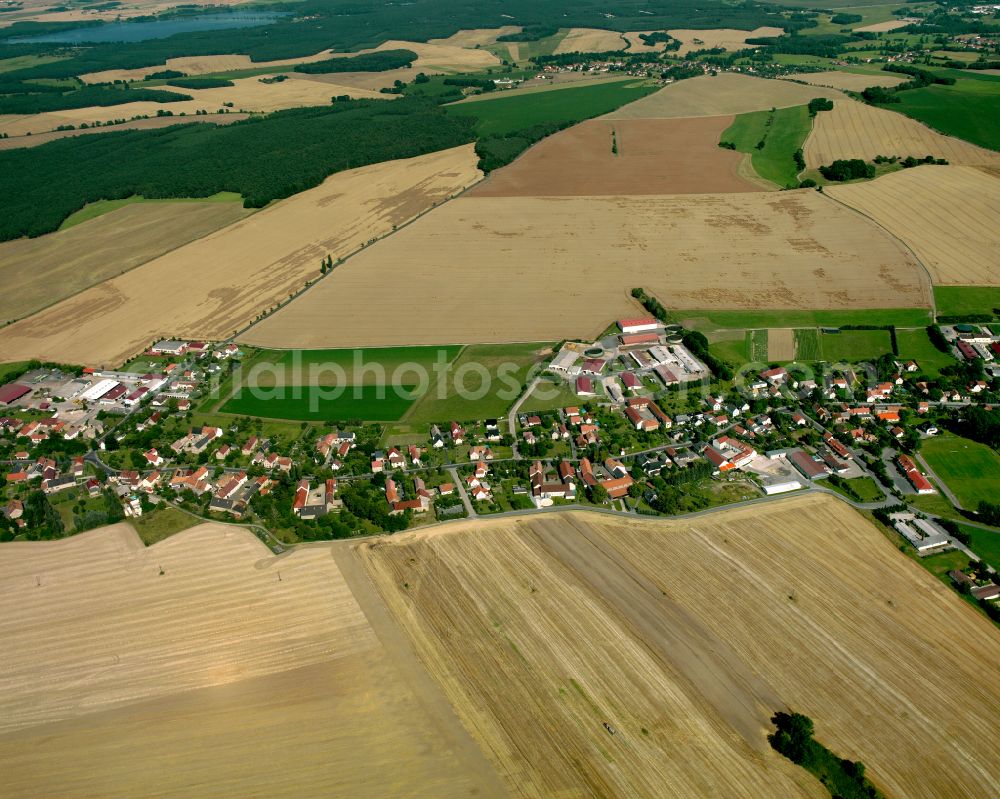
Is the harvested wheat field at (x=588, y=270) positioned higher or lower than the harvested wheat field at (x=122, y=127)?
lower

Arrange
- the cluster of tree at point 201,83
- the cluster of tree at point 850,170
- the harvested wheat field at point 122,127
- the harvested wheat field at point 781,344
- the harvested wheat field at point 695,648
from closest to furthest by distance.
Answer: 1. the harvested wheat field at point 695,648
2. the harvested wheat field at point 781,344
3. the cluster of tree at point 850,170
4. the harvested wheat field at point 122,127
5. the cluster of tree at point 201,83

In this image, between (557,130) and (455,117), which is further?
(455,117)

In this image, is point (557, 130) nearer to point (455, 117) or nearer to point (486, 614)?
point (455, 117)

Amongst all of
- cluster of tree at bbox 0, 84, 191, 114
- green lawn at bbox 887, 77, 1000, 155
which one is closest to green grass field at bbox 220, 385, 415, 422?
green lawn at bbox 887, 77, 1000, 155

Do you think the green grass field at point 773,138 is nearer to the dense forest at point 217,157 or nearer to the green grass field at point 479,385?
the dense forest at point 217,157

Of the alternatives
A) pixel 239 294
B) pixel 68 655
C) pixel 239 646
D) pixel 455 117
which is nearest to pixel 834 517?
pixel 239 646

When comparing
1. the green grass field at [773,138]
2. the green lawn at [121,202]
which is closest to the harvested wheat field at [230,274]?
the green lawn at [121,202]
